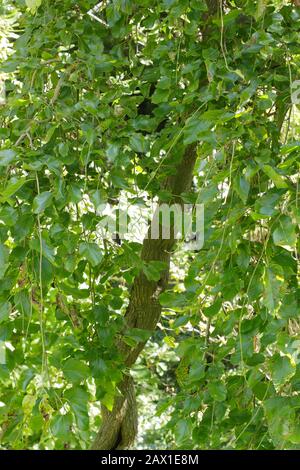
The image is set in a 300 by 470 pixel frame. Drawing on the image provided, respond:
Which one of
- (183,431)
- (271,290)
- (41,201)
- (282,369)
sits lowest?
(183,431)

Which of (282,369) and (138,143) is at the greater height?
(138,143)

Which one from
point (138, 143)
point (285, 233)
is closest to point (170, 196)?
point (138, 143)

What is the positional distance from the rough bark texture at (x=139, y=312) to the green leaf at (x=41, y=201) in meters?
0.58

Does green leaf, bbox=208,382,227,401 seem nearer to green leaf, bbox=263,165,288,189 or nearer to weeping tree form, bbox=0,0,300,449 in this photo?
weeping tree form, bbox=0,0,300,449

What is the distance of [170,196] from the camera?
55.4 inches

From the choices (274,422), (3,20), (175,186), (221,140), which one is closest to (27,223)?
(221,140)

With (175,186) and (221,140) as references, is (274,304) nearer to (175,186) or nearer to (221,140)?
(221,140)

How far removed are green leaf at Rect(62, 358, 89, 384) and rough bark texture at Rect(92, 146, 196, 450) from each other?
620 mm

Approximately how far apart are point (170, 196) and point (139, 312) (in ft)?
1.75

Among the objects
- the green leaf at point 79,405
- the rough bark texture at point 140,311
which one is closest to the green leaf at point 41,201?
the green leaf at point 79,405

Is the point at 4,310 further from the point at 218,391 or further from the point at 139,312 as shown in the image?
the point at 139,312

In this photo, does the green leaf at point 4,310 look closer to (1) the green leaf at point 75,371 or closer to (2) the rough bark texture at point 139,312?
(1) the green leaf at point 75,371

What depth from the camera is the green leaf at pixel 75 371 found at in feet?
3.57

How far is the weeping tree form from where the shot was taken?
105 centimetres
